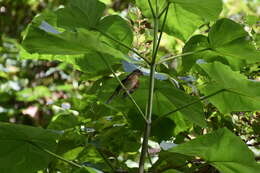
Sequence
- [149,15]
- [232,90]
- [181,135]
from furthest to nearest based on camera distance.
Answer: [181,135], [149,15], [232,90]

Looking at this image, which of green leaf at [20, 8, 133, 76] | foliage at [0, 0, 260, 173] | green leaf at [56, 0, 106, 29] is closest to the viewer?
green leaf at [20, 8, 133, 76]

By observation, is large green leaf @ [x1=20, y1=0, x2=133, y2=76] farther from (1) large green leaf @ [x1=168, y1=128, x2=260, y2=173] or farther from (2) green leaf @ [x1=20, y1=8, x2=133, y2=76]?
(1) large green leaf @ [x1=168, y1=128, x2=260, y2=173]

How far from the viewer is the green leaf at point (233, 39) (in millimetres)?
878

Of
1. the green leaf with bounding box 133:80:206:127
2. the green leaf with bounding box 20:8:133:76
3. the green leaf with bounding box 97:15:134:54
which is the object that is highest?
the green leaf with bounding box 97:15:134:54

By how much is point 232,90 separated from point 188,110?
Answer: 4.2 inches

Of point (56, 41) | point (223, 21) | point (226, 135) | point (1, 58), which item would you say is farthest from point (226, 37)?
point (1, 58)

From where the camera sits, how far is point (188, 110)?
0.91m

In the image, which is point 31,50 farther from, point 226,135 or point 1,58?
point 1,58

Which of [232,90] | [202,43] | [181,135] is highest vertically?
[202,43]

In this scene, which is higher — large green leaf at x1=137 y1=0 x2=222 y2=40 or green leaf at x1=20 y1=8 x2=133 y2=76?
large green leaf at x1=137 y1=0 x2=222 y2=40

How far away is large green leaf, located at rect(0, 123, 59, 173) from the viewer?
83 centimetres

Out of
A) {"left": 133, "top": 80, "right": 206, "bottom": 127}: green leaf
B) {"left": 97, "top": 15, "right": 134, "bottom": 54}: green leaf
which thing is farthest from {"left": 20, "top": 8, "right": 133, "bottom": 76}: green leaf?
{"left": 133, "top": 80, "right": 206, "bottom": 127}: green leaf

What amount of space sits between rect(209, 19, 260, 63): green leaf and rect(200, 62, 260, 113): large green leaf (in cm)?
7

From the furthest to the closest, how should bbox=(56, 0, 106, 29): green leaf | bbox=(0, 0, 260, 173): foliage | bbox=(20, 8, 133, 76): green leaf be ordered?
bbox=(56, 0, 106, 29): green leaf < bbox=(0, 0, 260, 173): foliage < bbox=(20, 8, 133, 76): green leaf
